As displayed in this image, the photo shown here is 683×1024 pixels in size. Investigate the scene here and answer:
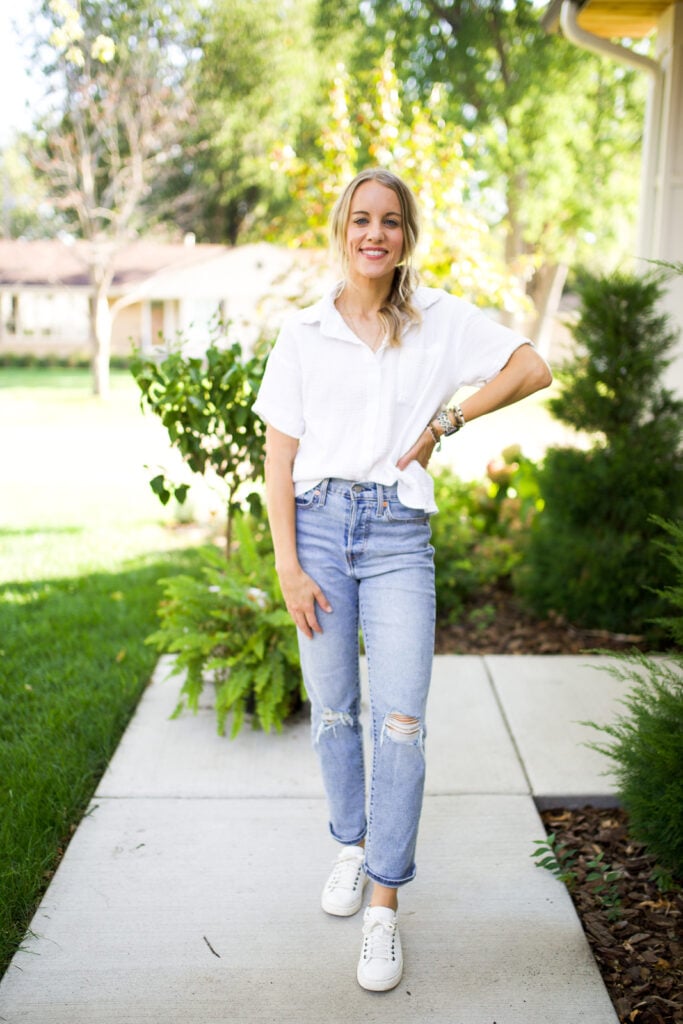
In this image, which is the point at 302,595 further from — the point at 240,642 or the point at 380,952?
the point at 240,642

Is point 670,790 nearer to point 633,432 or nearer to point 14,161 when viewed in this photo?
point 633,432

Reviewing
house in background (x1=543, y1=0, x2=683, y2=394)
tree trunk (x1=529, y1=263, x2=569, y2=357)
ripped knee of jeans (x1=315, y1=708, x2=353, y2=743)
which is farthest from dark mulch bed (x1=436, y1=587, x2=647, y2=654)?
tree trunk (x1=529, y1=263, x2=569, y2=357)

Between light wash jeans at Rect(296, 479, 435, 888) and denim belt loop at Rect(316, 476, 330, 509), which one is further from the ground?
denim belt loop at Rect(316, 476, 330, 509)

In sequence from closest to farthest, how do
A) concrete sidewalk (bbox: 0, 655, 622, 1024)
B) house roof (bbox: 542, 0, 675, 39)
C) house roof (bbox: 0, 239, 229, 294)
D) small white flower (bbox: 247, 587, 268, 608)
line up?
concrete sidewalk (bbox: 0, 655, 622, 1024) → small white flower (bbox: 247, 587, 268, 608) → house roof (bbox: 542, 0, 675, 39) → house roof (bbox: 0, 239, 229, 294)

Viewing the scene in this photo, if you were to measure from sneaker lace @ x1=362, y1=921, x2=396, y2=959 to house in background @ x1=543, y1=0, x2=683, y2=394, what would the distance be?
4.15m

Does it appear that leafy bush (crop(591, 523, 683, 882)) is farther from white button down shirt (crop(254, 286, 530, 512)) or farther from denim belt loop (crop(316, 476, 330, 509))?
denim belt loop (crop(316, 476, 330, 509))

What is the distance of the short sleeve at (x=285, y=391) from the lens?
251 cm

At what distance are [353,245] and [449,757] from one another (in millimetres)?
2063

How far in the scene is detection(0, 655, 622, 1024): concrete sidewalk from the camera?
2381mm

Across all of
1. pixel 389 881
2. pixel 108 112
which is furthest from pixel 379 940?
pixel 108 112

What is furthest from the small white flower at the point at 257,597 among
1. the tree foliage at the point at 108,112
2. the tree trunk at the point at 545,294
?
the tree trunk at the point at 545,294

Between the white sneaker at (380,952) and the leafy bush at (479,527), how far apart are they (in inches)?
115

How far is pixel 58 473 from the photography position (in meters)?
10.6

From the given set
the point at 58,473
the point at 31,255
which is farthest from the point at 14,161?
the point at 58,473
